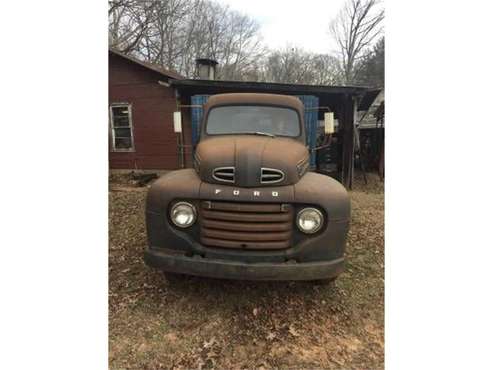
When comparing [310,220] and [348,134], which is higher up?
[348,134]

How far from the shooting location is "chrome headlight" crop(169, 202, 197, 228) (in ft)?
7.29

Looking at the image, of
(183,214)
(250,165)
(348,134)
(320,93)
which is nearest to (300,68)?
(320,93)

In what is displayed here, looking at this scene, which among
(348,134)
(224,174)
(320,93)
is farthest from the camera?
(348,134)

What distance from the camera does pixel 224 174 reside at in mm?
2285

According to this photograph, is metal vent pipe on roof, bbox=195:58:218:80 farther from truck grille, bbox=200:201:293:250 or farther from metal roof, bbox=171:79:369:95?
truck grille, bbox=200:201:293:250

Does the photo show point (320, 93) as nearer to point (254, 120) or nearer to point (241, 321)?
point (254, 120)

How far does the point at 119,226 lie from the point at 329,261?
2538 millimetres

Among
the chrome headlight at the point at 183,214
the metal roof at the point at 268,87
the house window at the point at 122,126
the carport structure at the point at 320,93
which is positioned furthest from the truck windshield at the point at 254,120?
the house window at the point at 122,126

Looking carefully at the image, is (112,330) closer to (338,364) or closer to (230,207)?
(230,207)

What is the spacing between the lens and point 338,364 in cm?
196

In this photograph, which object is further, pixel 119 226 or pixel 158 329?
pixel 119 226

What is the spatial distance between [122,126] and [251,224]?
22.1 ft

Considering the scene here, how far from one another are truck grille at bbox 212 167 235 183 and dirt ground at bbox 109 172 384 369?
1098 mm
